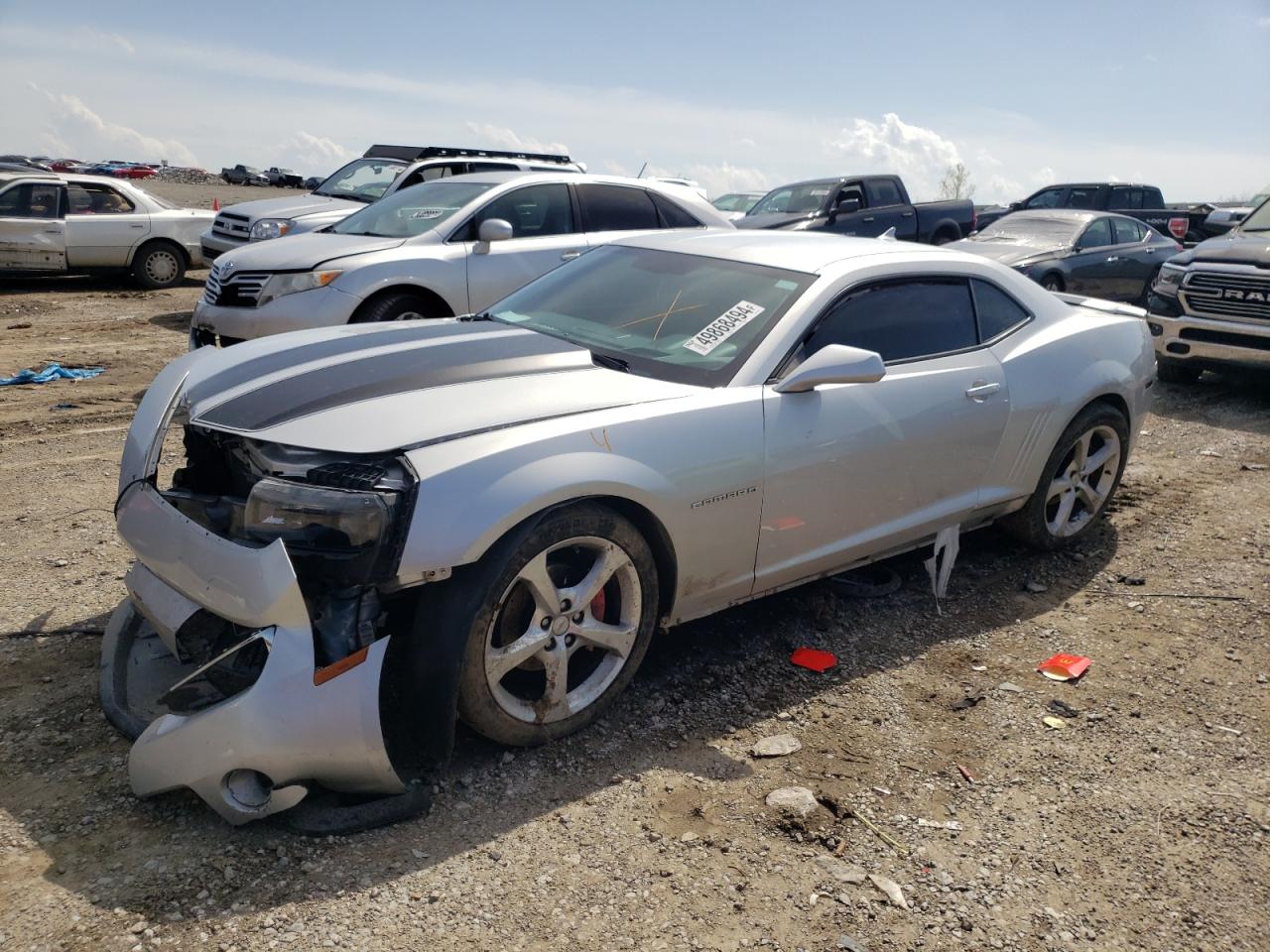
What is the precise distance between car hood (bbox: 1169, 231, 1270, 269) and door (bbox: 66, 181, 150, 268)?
1222 centimetres

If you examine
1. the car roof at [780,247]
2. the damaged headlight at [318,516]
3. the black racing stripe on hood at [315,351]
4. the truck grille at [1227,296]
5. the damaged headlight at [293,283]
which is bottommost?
the damaged headlight at [318,516]

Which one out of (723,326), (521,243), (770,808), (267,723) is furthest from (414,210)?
(770,808)

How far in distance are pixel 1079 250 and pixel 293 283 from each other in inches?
373

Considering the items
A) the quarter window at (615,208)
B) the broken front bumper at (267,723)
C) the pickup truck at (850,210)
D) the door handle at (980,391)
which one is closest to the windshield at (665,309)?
the door handle at (980,391)

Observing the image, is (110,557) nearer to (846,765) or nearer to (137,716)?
(137,716)

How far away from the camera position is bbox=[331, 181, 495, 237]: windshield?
7852 millimetres

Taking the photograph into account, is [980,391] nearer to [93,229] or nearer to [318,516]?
[318,516]

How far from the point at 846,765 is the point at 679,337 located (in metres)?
1.65

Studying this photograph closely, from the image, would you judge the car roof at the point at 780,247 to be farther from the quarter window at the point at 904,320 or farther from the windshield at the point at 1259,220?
the windshield at the point at 1259,220

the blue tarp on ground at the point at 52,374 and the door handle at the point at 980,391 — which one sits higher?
the door handle at the point at 980,391

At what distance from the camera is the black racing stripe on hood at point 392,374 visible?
121 inches

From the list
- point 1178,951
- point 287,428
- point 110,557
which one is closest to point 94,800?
point 287,428

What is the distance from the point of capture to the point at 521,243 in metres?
7.86

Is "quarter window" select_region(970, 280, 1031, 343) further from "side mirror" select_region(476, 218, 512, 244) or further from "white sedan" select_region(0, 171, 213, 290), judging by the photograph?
"white sedan" select_region(0, 171, 213, 290)
